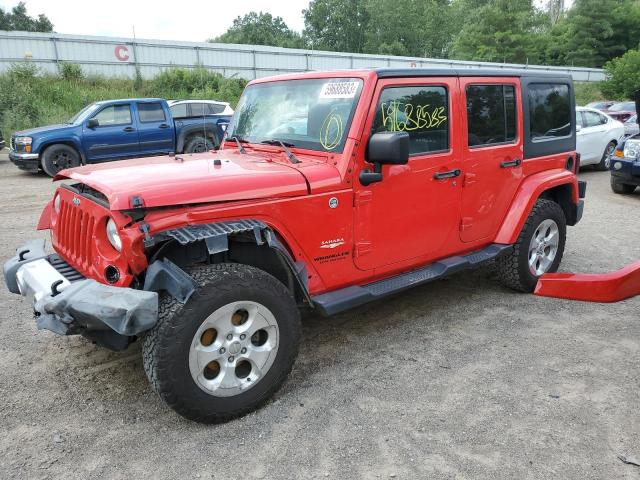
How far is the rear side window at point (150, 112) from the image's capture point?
40.0 ft

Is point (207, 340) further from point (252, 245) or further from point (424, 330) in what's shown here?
point (424, 330)

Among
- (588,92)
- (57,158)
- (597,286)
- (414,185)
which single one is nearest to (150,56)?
(57,158)

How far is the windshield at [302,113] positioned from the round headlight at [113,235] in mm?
1422

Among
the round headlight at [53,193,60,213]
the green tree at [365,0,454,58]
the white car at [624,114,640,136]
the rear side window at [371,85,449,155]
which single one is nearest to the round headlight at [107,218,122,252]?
the round headlight at [53,193,60,213]

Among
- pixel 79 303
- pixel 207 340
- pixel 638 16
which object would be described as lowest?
pixel 207 340

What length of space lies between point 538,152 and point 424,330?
2.03 m

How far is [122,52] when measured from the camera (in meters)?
24.6

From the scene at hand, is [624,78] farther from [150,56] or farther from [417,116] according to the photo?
[417,116]

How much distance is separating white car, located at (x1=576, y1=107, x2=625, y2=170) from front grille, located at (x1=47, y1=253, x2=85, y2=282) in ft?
36.6

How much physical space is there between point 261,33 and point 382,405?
74647 millimetres

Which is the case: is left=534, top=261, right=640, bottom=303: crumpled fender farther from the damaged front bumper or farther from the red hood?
the damaged front bumper

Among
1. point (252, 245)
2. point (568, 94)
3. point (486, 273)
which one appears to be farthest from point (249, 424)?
point (568, 94)

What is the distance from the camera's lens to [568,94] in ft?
16.7

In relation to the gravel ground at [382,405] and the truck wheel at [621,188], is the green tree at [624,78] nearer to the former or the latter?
the truck wheel at [621,188]
